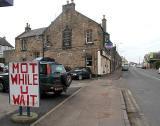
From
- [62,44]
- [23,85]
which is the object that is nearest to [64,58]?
[62,44]

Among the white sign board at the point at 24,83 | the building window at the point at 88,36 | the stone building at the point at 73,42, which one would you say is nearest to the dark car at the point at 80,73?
the stone building at the point at 73,42

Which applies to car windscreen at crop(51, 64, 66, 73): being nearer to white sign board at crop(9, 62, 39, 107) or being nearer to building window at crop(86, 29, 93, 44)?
white sign board at crop(9, 62, 39, 107)

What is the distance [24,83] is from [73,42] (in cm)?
1877

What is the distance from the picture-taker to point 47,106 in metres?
6.06

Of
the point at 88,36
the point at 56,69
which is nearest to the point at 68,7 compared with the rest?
the point at 88,36

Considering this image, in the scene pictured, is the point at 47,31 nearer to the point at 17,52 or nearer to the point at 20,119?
the point at 17,52

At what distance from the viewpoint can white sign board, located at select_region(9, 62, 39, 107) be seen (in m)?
4.27

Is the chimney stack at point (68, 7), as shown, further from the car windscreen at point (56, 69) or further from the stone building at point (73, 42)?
the car windscreen at point (56, 69)

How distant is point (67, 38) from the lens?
23328 mm

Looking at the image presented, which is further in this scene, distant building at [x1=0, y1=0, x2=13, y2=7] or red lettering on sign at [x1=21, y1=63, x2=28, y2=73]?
red lettering on sign at [x1=21, y1=63, x2=28, y2=73]

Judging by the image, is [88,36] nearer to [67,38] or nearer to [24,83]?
[67,38]

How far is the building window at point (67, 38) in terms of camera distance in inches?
909

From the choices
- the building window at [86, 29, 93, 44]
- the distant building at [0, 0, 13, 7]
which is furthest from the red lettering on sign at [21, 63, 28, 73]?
the building window at [86, 29, 93, 44]

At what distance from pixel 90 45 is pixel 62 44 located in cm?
525
